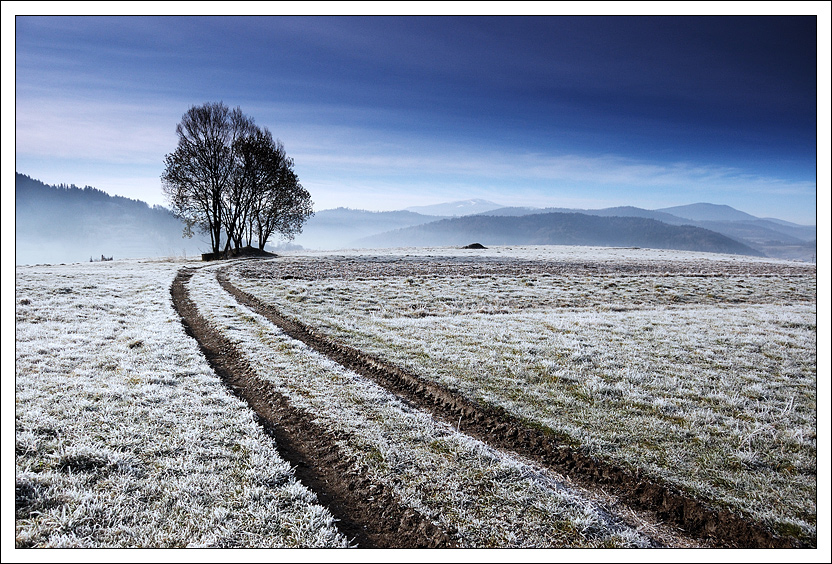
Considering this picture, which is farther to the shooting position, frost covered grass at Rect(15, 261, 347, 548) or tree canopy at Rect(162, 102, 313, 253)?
tree canopy at Rect(162, 102, 313, 253)

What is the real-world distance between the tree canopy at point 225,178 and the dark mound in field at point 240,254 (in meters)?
1.16

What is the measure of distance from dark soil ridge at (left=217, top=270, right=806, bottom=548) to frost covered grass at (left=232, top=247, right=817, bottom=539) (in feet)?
0.77

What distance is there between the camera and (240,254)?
53375 mm

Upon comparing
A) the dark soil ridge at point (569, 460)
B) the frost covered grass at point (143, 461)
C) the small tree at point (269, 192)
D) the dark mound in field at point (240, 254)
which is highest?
the small tree at point (269, 192)

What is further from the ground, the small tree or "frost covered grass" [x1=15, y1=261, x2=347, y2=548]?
the small tree

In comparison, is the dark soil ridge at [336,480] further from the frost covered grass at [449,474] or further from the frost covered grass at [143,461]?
the frost covered grass at [143,461]

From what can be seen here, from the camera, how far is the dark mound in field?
48862mm

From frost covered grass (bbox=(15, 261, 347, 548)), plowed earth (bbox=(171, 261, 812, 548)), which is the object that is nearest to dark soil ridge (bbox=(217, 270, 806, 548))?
plowed earth (bbox=(171, 261, 812, 548))

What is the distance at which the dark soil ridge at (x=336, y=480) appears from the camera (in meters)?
4.40

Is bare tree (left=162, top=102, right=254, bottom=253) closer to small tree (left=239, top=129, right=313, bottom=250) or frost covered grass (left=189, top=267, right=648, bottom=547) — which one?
small tree (left=239, top=129, right=313, bottom=250)

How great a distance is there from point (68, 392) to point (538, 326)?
13.3m

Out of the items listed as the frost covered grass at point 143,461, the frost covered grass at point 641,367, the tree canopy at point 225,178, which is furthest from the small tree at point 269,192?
the frost covered grass at point 143,461

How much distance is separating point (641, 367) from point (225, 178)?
5248 cm

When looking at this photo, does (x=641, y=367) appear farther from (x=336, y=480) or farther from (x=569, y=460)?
(x=336, y=480)
